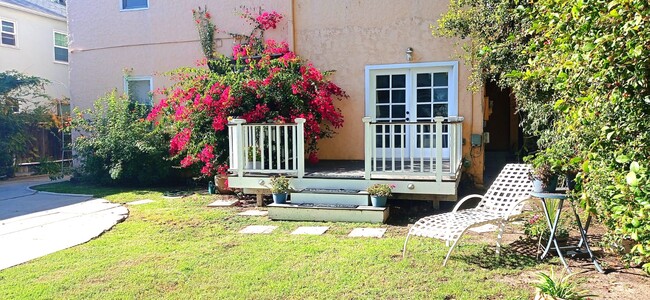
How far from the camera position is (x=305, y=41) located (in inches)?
383

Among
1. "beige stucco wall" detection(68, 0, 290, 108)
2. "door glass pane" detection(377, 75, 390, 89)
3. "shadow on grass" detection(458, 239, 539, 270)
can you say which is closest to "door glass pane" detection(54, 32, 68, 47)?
"beige stucco wall" detection(68, 0, 290, 108)

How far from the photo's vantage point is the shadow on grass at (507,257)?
448 cm

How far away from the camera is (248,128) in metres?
7.73

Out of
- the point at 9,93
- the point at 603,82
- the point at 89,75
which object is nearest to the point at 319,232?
the point at 603,82

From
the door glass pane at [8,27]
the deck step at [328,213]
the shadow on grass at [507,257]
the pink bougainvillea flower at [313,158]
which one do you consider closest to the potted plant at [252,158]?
the deck step at [328,213]

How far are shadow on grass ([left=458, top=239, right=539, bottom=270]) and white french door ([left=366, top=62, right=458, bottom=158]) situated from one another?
393 cm

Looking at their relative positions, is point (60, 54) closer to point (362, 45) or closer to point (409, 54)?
point (362, 45)

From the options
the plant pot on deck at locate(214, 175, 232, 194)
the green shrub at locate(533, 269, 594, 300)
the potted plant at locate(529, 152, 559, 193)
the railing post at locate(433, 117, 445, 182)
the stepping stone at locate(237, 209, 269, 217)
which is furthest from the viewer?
the plant pot on deck at locate(214, 175, 232, 194)

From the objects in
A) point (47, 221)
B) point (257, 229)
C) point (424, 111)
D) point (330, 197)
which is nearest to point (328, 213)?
point (330, 197)

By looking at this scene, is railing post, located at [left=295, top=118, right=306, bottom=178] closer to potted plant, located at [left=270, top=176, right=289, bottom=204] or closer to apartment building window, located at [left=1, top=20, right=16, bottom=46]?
potted plant, located at [left=270, top=176, right=289, bottom=204]

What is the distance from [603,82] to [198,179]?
822cm

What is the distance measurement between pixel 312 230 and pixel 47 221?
159 inches

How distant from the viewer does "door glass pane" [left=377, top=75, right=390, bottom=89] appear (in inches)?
368

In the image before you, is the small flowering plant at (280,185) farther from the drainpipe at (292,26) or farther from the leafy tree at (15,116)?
the leafy tree at (15,116)
